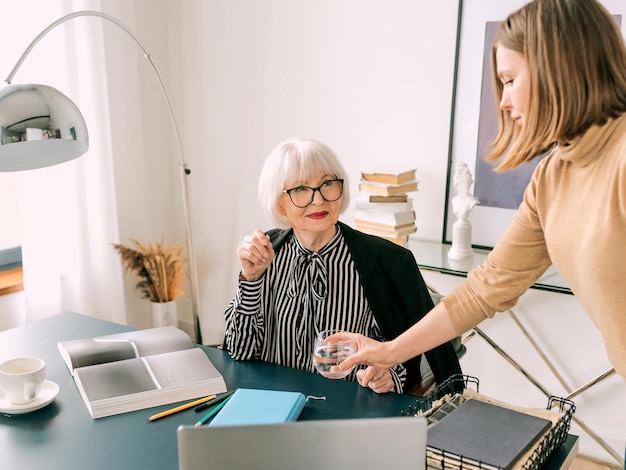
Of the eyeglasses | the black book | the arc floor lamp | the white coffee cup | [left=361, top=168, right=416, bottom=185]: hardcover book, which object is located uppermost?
the arc floor lamp

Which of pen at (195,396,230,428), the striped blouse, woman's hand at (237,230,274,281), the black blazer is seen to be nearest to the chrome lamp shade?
woman's hand at (237,230,274,281)

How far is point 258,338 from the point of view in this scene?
1.75 m

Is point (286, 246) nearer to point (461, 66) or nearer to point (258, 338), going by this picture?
point (258, 338)

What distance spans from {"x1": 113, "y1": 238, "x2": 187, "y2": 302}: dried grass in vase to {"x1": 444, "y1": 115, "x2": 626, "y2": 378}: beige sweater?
1873 millimetres

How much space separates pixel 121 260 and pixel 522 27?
90.8 inches

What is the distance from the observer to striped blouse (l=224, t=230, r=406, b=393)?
1783 mm

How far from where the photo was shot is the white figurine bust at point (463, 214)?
2529mm

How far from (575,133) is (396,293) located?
2.49 ft

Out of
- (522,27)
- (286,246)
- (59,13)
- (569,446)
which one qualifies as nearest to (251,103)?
(59,13)

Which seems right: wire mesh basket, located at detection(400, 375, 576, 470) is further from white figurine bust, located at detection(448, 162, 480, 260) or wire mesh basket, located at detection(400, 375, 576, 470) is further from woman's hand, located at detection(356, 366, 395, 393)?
white figurine bust, located at detection(448, 162, 480, 260)

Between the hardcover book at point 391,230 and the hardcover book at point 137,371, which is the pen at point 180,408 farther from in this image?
the hardcover book at point 391,230

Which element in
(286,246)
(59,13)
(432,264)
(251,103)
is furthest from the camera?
(251,103)

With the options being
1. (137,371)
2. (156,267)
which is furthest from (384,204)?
(137,371)

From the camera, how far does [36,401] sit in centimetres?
138
